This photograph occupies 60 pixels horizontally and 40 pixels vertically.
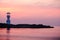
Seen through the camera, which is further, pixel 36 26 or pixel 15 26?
pixel 36 26

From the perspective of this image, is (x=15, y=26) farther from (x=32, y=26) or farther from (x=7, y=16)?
(x=7, y=16)

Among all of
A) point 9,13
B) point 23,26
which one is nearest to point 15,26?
point 23,26

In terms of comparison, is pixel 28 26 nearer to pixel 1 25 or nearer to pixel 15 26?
pixel 15 26

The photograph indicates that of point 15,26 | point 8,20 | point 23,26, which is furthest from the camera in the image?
point 23,26

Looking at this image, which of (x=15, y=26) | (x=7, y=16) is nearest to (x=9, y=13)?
(x=7, y=16)

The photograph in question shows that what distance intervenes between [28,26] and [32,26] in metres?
1.84

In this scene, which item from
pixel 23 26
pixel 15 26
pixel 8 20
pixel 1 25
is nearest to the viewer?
pixel 8 20

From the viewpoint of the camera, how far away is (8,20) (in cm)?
7031

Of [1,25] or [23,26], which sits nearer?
[1,25]

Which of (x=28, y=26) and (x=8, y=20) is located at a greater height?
(x=28, y=26)

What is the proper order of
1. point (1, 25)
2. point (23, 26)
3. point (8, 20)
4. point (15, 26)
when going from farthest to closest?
point (23, 26) < point (15, 26) < point (1, 25) < point (8, 20)

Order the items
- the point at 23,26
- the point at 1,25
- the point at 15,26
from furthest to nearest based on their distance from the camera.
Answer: the point at 23,26 → the point at 15,26 → the point at 1,25

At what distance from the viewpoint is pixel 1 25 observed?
90.6 metres

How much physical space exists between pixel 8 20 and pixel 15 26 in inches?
1156
